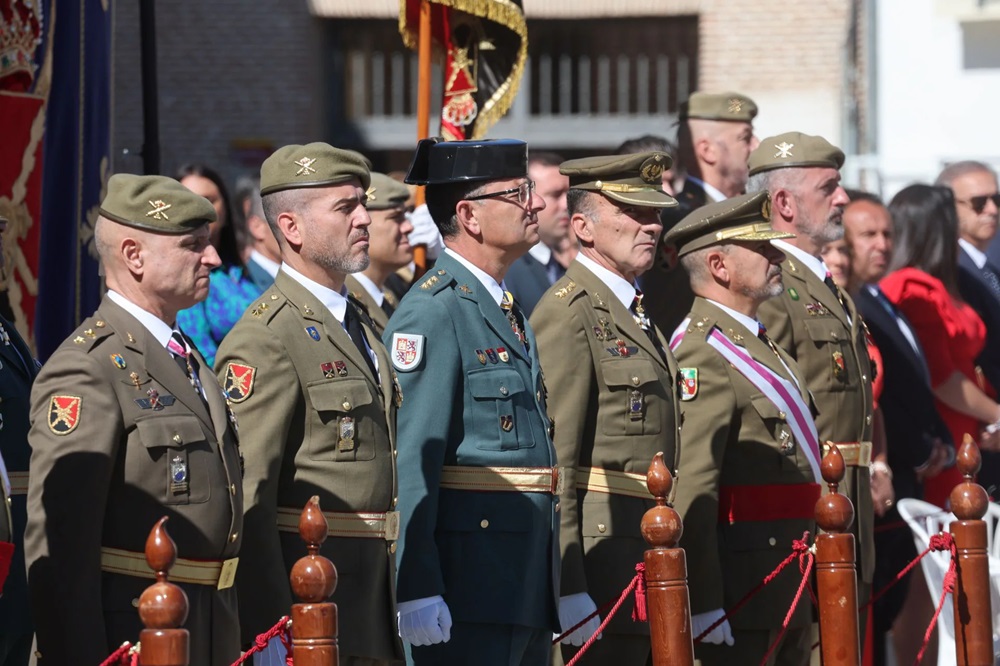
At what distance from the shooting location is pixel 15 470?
4.66m

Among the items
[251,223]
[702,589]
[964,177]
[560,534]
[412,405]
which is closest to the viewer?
[412,405]

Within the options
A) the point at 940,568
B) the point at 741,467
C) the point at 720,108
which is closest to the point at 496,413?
the point at 741,467

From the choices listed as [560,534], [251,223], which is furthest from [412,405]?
[251,223]

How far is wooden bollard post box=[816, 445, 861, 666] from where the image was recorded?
16.6ft

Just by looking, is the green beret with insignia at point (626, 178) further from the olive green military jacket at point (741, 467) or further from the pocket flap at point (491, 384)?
the pocket flap at point (491, 384)

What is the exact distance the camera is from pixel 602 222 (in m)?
5.52

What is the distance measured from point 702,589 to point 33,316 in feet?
8.58

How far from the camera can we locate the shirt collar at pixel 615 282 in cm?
546

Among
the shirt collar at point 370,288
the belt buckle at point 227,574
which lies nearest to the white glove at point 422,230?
the shirt collar at point 370,288

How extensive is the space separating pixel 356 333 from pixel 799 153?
7.52ft

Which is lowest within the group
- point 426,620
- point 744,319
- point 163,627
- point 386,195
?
point 426,620

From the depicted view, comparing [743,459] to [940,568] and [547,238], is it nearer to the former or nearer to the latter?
[940,568]

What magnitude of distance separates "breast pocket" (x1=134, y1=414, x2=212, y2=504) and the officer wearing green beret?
2.56 metres

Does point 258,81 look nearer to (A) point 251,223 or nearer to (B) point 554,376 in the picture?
(A) point 251,223
